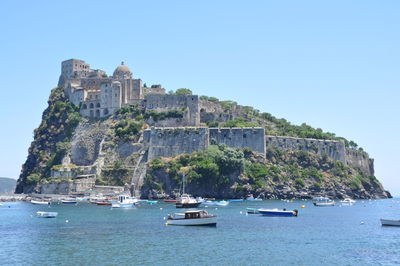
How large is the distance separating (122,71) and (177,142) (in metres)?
21.8

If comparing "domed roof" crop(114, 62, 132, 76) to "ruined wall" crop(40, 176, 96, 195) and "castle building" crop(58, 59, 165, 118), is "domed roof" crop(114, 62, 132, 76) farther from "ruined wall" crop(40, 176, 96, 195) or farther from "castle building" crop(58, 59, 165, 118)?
"ruined wall" crop(40, 176, 96, 195)

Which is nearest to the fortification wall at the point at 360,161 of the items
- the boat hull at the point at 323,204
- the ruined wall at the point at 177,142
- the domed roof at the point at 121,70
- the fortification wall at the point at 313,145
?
the fortification wall at the point at 313,145

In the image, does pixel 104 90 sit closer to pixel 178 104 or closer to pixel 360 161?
pixel 178 104

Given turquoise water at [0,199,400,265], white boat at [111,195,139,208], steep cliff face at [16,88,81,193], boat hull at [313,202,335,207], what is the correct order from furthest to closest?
steep cliff face at [16,88,81,193], boat hull at [313,202,335,207], white boat at [111,195,139,208], turquoise water at [0,199,400,265]

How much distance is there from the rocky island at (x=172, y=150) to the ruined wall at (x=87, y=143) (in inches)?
7.2

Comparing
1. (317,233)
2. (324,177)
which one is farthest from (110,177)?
(317,233)

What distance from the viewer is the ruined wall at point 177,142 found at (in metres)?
81.7

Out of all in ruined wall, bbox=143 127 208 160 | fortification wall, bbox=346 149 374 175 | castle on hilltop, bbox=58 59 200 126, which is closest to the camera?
ruined wall, bbox=143 127 208 160

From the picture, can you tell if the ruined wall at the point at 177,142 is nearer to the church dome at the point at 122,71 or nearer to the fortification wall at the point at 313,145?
the fortification wall at the point at 313,145

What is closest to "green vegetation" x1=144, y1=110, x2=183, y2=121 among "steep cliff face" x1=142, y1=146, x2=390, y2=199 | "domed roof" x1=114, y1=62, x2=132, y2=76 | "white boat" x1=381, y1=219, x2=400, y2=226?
"steep cliff face" x1=142, y1=146, x2=390, y2=199

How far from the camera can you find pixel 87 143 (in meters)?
88.9

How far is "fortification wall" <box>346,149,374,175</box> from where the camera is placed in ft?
313

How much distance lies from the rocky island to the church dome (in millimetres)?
176

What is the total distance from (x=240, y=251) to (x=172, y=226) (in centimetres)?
1278
